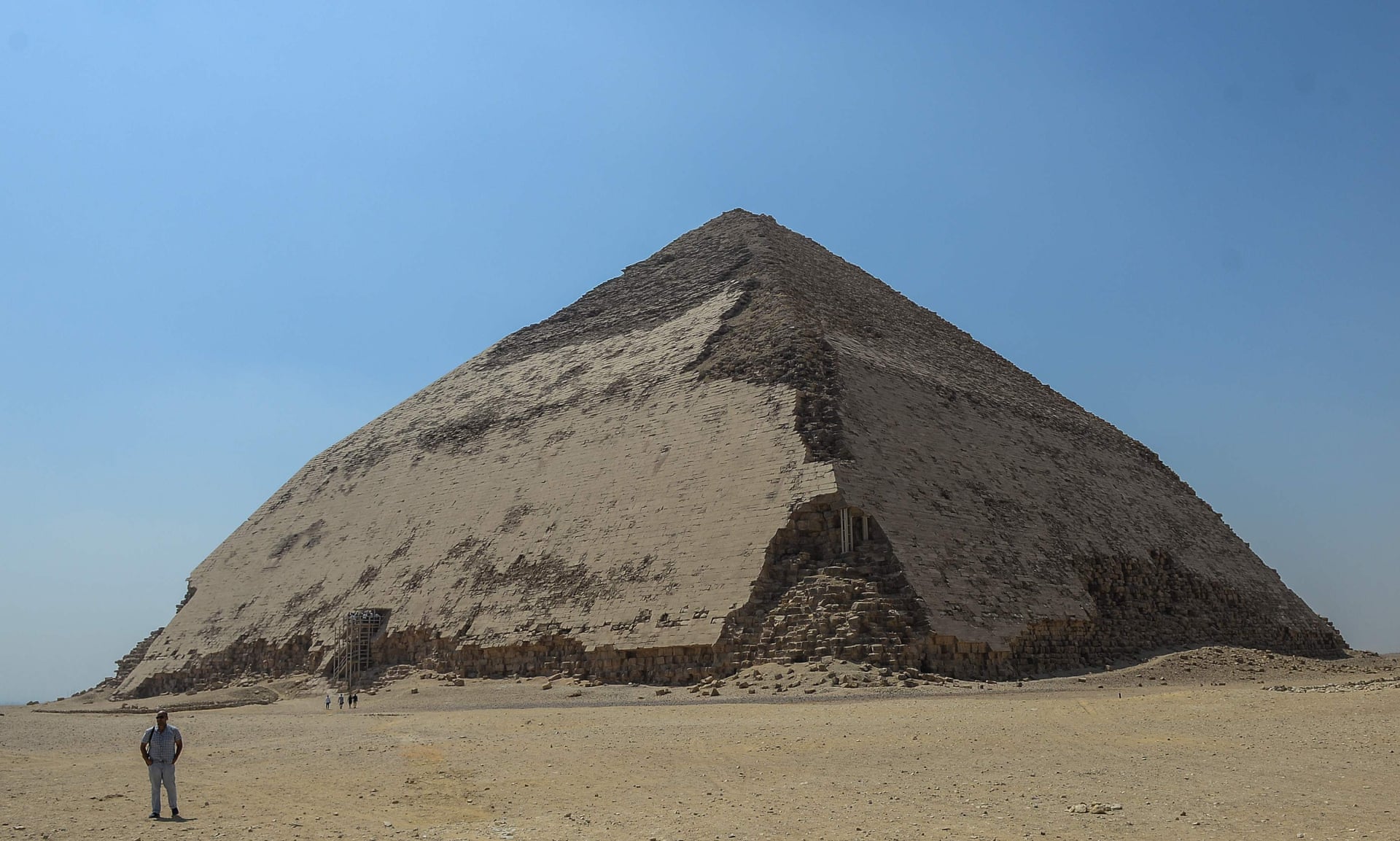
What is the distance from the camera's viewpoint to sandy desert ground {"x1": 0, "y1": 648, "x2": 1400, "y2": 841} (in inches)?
259

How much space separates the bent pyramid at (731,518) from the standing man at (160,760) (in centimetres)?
961

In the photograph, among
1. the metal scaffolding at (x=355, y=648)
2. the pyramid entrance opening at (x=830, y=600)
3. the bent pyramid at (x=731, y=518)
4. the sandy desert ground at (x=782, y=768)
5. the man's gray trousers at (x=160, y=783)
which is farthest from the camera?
the metal scaffolding at (x=355, y=648)

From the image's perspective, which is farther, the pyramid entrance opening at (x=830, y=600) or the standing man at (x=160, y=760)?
the pyramid entrance opening at (x=830, y=600)

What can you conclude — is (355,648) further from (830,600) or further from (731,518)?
(830,600)

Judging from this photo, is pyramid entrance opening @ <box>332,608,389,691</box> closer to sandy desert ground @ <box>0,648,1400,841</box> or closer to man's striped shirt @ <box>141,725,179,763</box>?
sandy desert ground @ <box>0,648,1400,841</box>

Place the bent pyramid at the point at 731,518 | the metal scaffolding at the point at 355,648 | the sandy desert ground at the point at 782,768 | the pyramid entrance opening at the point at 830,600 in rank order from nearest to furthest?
the sandy desert ground at the point at 782,768 → the pyramid entrance opening at the point at 830,600 → the bent pyramid at the point at 731,518 → the metal scaffolding at the point at 355,648

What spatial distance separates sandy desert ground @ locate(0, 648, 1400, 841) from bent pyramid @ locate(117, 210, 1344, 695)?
2248mm

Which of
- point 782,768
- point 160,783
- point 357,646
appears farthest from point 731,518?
point 160,783

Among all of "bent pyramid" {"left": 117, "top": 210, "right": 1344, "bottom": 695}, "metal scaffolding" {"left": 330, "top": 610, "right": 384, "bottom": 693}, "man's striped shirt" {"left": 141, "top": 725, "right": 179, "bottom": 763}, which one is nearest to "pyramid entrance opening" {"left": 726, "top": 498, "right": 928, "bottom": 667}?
"bent pyramid" {"left": 117, "top": 210, "right": 1344, "bottom": 695}

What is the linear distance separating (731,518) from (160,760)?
11599mm

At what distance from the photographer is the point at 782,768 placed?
8.62 meters

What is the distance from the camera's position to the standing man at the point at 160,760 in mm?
7328

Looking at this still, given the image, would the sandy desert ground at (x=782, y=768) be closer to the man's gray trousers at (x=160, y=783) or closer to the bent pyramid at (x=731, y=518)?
the man's gray trousers at (x=160, y=783)

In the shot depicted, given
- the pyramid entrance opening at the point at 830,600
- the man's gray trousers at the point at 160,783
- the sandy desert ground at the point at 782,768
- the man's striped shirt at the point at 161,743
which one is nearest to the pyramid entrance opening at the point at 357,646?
the sandy desert ground at the point at 782,768
